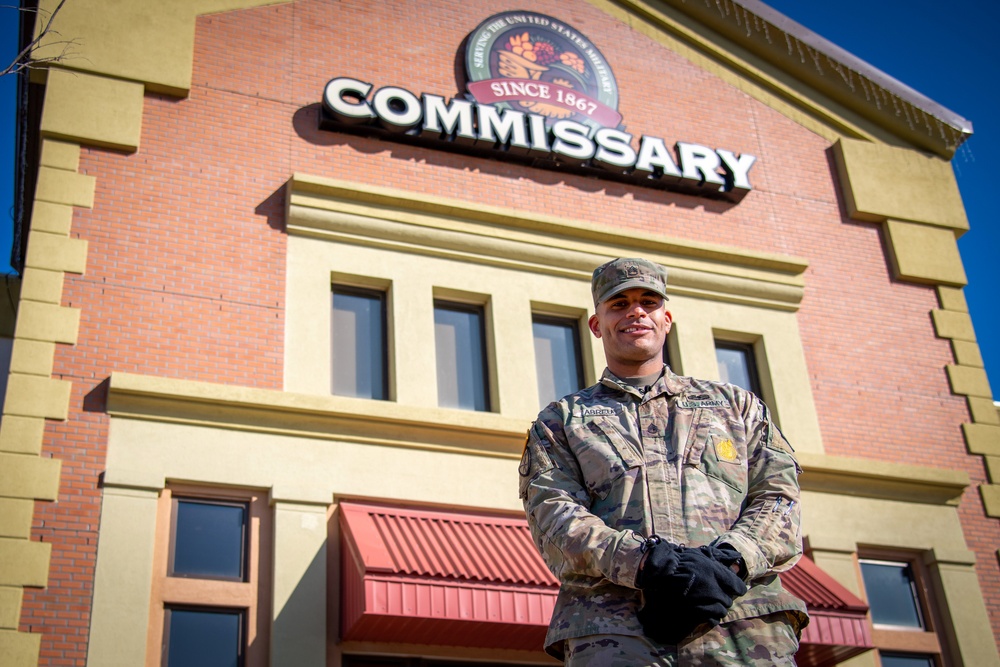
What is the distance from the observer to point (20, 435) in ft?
37.9

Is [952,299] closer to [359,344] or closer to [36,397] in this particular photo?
[359,344]

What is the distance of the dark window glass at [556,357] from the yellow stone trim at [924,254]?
5330mm

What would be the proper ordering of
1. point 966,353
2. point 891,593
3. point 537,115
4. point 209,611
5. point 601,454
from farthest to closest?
point 966,353 < point 537,115 < point 891,593 < point 209,611 < point 601,454

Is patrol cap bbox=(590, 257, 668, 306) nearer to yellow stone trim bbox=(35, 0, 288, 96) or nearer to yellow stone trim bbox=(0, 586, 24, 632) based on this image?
yellow stone trim bbox=(0, 586, 24, 632)

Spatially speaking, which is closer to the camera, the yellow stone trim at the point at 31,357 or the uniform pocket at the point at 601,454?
the uniform pocket at the point at 601,454

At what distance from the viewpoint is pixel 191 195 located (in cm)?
1359

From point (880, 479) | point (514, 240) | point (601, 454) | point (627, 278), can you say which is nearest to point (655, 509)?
point (601, 454)

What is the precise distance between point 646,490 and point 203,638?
819 cm

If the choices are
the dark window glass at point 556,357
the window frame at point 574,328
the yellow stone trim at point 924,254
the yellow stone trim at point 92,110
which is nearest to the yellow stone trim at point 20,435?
the yellow stone trim at point 92,110

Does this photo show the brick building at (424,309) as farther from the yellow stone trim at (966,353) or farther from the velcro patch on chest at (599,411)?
the velcro patch on chest at (599,411)

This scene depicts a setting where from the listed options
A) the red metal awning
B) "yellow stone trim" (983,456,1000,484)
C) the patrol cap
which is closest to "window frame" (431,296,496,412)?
the red metal awning

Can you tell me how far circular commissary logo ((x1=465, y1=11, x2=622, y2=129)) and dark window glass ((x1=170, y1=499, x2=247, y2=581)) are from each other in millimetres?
6567

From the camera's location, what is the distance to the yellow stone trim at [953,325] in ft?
55.8

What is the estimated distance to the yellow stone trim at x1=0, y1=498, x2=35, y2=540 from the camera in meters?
11.1
